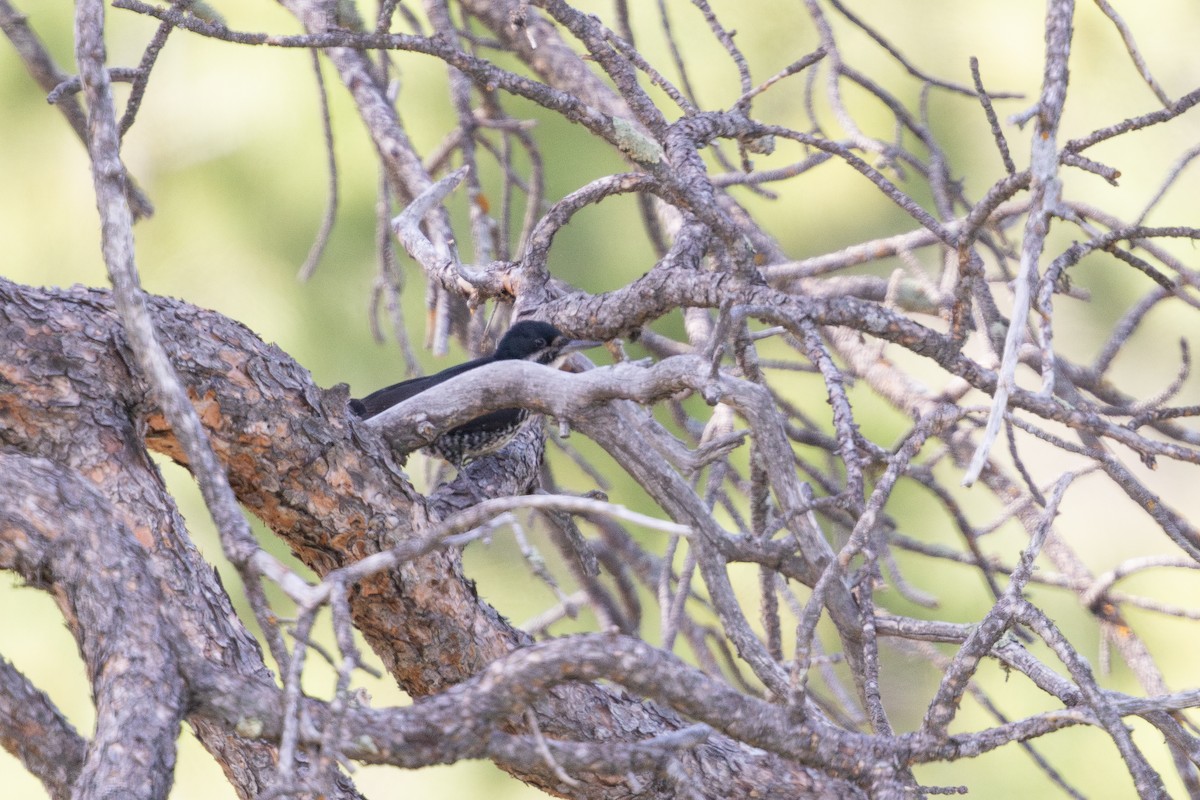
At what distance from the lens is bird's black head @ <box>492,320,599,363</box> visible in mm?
2148

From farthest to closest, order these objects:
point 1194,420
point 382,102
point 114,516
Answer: point 1194,420 < point 382,102 < point 114,516

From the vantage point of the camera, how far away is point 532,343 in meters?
2.19

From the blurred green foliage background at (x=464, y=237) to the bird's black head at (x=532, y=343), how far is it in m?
1.29

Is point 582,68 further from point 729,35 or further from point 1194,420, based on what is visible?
point 1194,420

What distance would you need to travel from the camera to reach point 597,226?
11.9 ft

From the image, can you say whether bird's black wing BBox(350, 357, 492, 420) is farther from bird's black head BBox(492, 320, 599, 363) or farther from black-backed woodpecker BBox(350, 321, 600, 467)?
bird's black head BBox(492, 320, 599, 363)

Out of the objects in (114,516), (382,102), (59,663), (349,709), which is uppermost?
(382,102)

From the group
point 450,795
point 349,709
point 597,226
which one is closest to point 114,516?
point 349,709

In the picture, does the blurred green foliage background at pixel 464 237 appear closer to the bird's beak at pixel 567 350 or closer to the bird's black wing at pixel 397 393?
the bird's black wing at pixel 397 393

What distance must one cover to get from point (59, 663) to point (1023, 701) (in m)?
2.97

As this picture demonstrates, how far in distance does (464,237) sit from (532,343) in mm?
1790

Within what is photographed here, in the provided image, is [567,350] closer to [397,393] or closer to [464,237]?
[397,393]

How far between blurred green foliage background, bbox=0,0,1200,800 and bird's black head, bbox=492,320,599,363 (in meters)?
1.29

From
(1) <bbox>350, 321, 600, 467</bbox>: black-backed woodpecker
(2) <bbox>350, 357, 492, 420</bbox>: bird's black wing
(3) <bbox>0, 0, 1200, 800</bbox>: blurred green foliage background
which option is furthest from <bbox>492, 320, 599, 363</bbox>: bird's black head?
(3) <bbox>0, 0, 1200, 800</bbox>: blurred green foliage background
